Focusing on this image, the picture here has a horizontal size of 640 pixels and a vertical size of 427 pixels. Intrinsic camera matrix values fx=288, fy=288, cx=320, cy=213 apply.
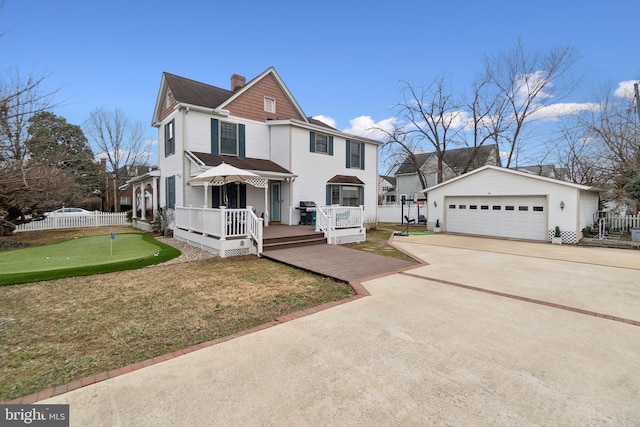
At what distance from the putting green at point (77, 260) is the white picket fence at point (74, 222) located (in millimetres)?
10481

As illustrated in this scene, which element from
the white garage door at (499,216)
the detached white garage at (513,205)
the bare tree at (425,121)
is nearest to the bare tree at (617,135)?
the detached white garage at (513,205)

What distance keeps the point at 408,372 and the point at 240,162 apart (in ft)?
Result: 39.1

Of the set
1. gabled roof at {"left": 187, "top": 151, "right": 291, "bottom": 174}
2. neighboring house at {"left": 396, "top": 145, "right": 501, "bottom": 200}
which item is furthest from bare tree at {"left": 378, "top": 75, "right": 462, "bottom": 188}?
gabled roof at {"left": 187, "top": 151, "right": 291, "bottom": 174}

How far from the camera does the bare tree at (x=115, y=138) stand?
2678 centimetres

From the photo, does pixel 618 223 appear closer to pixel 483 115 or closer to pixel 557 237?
pixel 557 237

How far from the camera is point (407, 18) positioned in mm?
13555

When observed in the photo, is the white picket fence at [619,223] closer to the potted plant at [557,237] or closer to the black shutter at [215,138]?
the potted plant at [557,237]

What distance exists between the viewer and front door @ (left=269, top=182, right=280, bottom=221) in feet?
48.9

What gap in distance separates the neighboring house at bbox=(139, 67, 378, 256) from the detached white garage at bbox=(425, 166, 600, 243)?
5.93 meters

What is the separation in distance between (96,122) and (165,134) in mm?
17978

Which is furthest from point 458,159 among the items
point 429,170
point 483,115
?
point 483,115

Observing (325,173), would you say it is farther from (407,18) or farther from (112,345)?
(112,345)

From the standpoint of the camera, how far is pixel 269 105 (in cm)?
1534

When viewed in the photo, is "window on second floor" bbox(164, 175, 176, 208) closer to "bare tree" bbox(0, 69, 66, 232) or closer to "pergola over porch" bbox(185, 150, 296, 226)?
"pergola over porch" bbox(185, 150, 296, 226)
